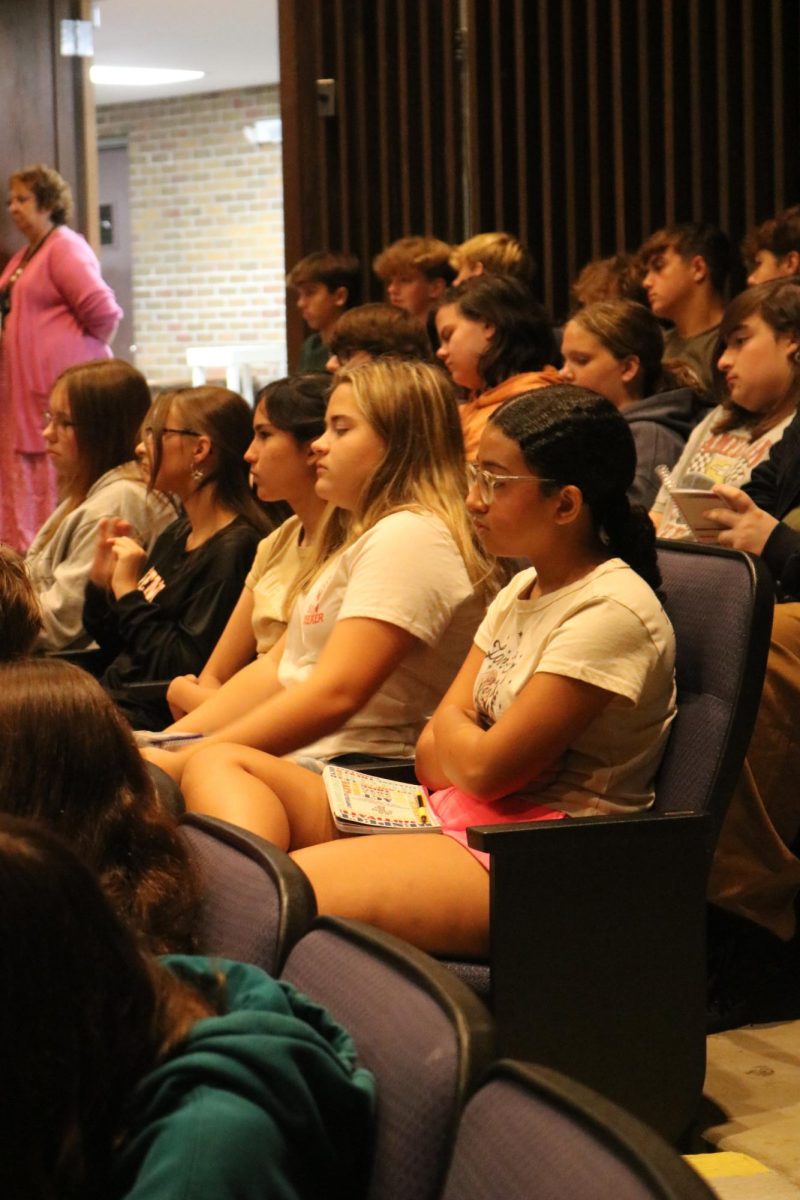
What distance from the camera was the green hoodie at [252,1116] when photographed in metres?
0.85

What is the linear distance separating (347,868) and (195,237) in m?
9.48

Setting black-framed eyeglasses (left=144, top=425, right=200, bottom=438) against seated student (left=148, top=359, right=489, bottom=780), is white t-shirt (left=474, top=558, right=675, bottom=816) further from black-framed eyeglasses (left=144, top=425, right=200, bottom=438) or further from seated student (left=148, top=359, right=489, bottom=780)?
black-framed eyeglasses (left=144, top=425, right=200, bottom=438)

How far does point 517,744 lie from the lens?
2074mm

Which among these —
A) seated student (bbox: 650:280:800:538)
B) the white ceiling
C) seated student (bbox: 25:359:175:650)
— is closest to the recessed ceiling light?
the white ceiling

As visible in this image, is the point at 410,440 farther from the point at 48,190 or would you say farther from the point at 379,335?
the point at 48,190

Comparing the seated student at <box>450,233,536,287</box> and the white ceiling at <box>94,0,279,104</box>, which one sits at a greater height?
the white ceiling at <box>94,0,279,104</box>

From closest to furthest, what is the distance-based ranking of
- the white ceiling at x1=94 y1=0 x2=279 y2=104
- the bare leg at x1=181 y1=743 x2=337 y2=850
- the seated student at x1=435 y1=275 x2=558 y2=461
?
the bare leg at x1=181 y1=743 x2=337 y2=850, the seated student at x1=435 y1=275 x2=558 y2=461, the white ceiling at x1=94 y1=0 x2=279 y2=104

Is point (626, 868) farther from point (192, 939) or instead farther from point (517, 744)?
point (192, 939)

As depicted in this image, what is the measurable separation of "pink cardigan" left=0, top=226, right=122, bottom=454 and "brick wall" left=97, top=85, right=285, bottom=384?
3.89 meters

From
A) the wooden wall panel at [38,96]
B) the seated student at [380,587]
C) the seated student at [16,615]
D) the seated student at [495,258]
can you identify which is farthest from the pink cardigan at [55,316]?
the seated student at [16,615]

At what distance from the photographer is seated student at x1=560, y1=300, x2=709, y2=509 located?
3.82 meters

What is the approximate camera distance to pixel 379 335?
13.5ft

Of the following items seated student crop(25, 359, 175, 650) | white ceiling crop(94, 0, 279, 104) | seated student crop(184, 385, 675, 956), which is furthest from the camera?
white ceiling crop(94, 0, 279, 104)

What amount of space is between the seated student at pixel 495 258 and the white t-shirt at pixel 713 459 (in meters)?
1.66
